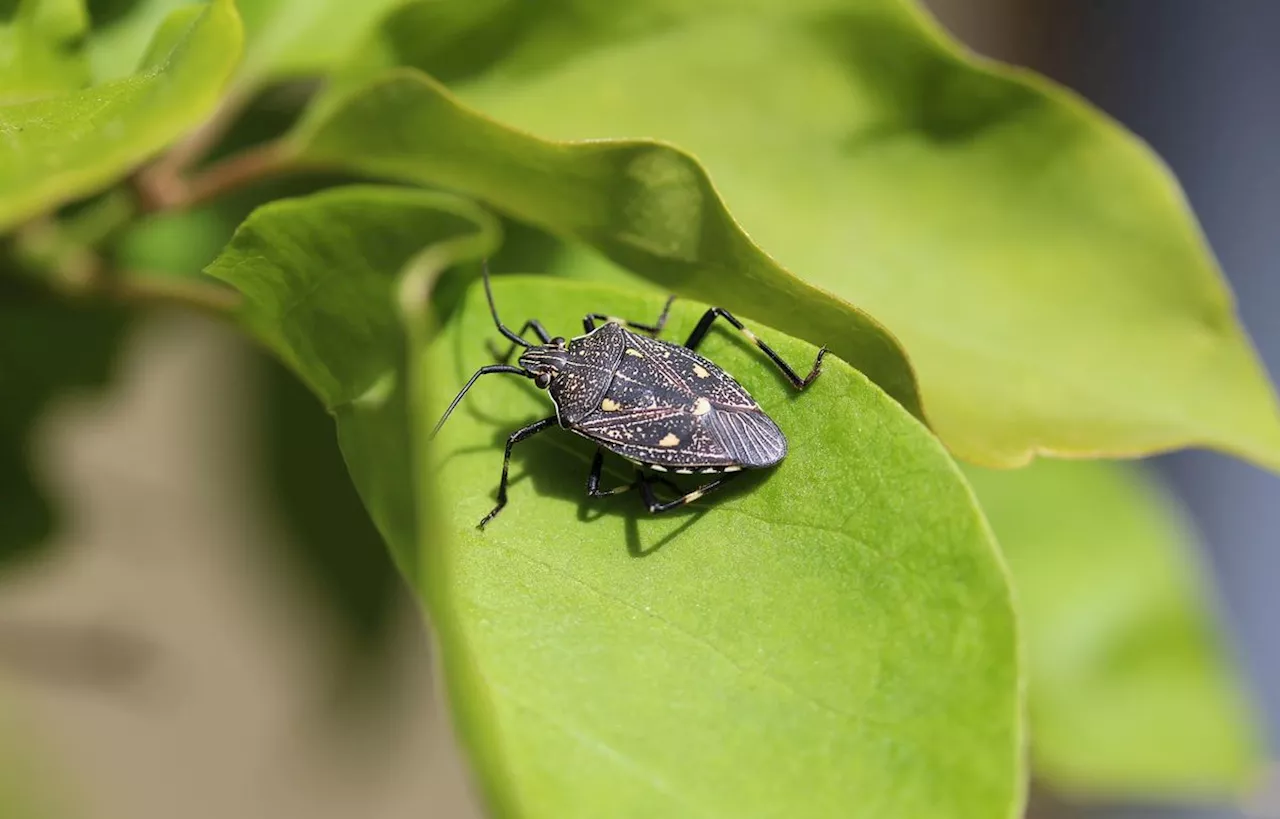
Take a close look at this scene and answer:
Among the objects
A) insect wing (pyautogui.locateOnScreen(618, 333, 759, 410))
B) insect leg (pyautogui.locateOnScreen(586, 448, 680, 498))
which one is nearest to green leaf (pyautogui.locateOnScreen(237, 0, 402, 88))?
insect wing (pyautogui.locateOnScreen(618, 333, 759, 410))

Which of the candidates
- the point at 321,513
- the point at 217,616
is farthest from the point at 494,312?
the point at 217,616

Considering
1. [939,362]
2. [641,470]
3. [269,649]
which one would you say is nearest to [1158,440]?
[939,362]

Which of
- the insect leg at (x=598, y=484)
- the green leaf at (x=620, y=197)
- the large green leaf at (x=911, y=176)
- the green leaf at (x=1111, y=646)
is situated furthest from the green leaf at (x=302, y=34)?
the green leaf at (x=1111, y=646)

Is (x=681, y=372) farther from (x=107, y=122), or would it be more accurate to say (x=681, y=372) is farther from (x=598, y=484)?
(x=107, y=122)

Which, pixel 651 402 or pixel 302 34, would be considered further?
pixel 651 402

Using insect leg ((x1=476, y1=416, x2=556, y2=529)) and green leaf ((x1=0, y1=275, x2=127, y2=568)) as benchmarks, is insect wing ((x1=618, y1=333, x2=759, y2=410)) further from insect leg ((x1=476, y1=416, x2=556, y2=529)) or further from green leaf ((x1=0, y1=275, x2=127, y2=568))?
green leaf ((x1=0, y1=275, x2=127, y2=568))
